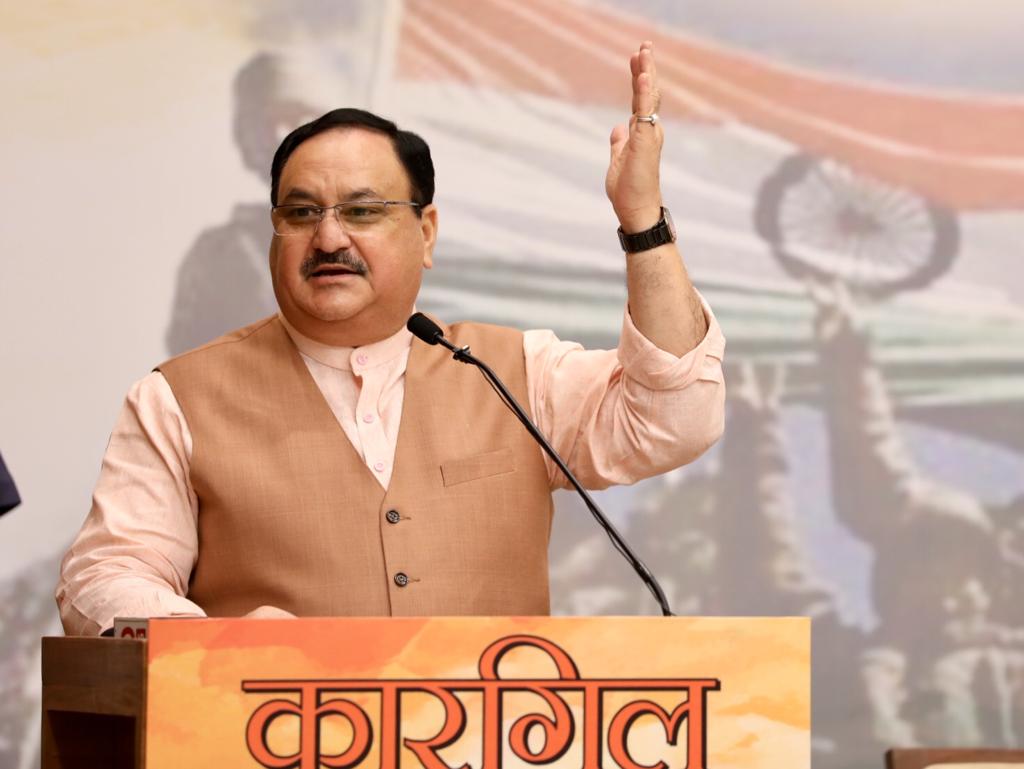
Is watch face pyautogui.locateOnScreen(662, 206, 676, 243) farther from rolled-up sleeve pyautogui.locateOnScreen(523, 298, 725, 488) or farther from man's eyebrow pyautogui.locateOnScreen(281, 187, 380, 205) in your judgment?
man's eyebrow pyautogui.locateOnScreen(281, 187, 380, 205)

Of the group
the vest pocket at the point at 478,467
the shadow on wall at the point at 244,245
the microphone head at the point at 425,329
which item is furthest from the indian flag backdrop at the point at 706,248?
the microphone head at the point at 425,329

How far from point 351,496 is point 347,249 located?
0.37 meters

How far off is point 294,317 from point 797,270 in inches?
63.8

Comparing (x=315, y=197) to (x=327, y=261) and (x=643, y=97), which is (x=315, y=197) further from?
(x=643, y=97)

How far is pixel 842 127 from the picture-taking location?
143 inches

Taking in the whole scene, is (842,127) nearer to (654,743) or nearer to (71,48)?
(71,48)

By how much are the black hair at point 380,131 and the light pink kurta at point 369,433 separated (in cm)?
25

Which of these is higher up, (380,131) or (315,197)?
(380,131)

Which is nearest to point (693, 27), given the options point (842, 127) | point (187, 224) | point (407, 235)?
point (842, 127)

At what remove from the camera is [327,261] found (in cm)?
226

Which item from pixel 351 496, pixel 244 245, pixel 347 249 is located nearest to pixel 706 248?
pixel 244 245

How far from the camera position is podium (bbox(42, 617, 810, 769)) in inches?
59.6

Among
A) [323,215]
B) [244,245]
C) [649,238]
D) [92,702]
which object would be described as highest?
[244,245]

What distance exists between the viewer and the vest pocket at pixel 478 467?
2.25 m
